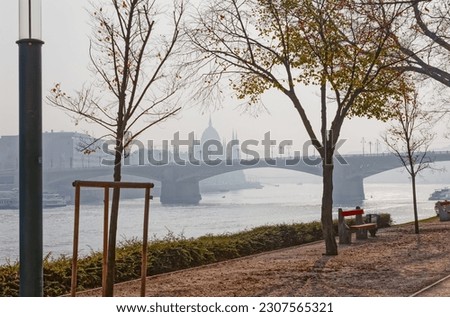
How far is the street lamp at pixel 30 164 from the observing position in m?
4.49

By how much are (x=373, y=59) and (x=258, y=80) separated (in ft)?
8.72

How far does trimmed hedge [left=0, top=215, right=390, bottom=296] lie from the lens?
382 inches

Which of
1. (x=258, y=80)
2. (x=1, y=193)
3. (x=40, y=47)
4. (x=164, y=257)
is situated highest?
(x=258, y=80)

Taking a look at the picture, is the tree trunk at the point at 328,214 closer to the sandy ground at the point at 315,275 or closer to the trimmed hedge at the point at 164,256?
the sandy ground at the point at 315,275

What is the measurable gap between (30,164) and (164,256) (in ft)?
25.9

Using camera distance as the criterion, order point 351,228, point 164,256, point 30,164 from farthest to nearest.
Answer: point 351,228 < point 164,256 < point 30,164

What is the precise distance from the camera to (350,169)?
50.6 metres

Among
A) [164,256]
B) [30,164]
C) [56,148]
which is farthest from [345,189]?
[30,164]

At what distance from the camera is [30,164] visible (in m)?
4.50

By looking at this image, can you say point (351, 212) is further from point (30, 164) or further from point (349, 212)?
point (30, 164)

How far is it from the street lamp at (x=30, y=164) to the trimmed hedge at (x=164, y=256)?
4.65 meters

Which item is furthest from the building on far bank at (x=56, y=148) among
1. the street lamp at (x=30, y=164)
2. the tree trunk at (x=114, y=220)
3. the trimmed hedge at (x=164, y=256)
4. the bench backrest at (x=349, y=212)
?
the bench backrest at (x=349, y=212)
